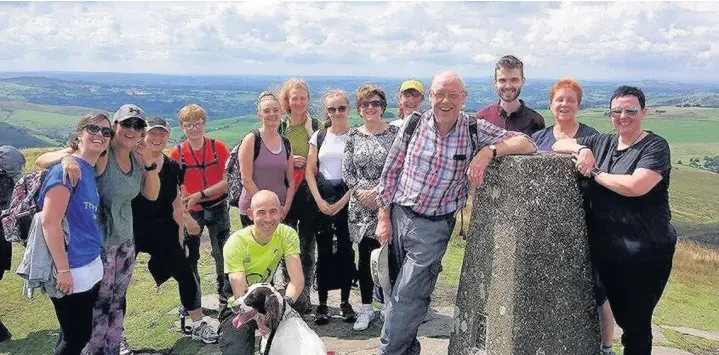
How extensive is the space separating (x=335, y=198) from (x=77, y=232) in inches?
110

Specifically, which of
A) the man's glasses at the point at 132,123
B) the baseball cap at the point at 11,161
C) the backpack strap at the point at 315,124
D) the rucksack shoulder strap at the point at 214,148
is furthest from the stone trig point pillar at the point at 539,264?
the baseball cap at the point at 11,161

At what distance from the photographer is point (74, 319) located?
4879mm

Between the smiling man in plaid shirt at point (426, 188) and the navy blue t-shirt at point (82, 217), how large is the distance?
2472 mm

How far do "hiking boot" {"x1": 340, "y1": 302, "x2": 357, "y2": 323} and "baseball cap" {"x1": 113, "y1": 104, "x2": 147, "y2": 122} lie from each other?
328 centimetres

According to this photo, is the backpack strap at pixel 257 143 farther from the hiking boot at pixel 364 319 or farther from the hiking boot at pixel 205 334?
the hiking boot at pixel 364 319

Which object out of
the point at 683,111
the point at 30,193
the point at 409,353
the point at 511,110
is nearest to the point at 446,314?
the point at 409,353

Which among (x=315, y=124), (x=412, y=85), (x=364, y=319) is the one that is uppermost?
(x=412, y=85)

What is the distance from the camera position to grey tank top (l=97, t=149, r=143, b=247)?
17.1ft

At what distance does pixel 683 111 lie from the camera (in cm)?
18025

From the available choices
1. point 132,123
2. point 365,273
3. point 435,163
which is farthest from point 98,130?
point 365,273

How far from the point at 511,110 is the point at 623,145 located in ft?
5.33

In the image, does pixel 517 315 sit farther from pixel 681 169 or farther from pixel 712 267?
pixel 681 169

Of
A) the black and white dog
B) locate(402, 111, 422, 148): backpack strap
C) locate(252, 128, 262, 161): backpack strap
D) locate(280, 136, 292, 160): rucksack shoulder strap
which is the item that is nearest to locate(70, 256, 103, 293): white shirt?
the black and white dog

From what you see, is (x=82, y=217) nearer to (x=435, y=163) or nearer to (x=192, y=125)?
(x=192, y=125)
